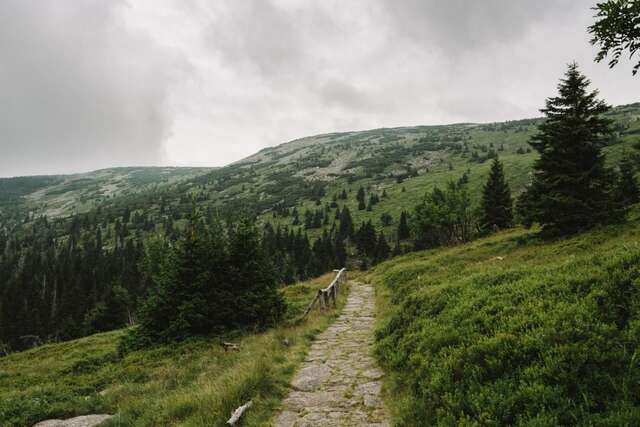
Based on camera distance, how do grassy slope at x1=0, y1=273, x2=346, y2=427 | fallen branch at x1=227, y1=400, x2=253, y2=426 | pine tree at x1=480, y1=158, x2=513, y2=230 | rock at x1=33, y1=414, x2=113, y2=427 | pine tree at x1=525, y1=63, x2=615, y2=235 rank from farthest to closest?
pine tree at x1=480, y1=158, x2=513, y2=230 → pine tree at x1=525, y1=63, x2=615, y2=235 → rock at x1=33, y1=414, x2=113, y2=427 → grassy slope at x1=0, y1=273, x2=346, y2=427 → fallen branch at x1=227, y1=400, x2=253, y2=426

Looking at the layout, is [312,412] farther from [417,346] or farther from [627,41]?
[627,41]

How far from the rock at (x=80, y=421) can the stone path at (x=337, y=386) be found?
4.90m

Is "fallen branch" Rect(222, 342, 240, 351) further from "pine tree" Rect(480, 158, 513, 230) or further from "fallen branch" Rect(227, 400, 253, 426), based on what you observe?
"pine tree" Rect(480, 158, 513, 230)

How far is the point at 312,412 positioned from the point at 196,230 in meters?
13.7

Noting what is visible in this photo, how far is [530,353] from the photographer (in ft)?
20.0

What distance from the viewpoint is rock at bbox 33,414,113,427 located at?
336 inches

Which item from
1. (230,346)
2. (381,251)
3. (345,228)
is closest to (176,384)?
(230,346)

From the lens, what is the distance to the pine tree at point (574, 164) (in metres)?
21.6

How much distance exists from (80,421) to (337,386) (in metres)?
6.68

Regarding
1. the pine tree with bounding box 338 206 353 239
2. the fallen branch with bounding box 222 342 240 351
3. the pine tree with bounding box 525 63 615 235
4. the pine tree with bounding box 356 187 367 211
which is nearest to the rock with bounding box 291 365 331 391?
the fallen branch with bounding box 222 342 240 351

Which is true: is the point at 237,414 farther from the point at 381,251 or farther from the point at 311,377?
the point at 381,251

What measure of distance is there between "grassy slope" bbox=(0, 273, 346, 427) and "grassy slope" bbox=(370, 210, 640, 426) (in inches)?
113

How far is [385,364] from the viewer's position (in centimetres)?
883

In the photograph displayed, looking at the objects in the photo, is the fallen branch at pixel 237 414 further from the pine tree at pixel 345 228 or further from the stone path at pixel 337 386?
the pine tree at pixel 345 228
